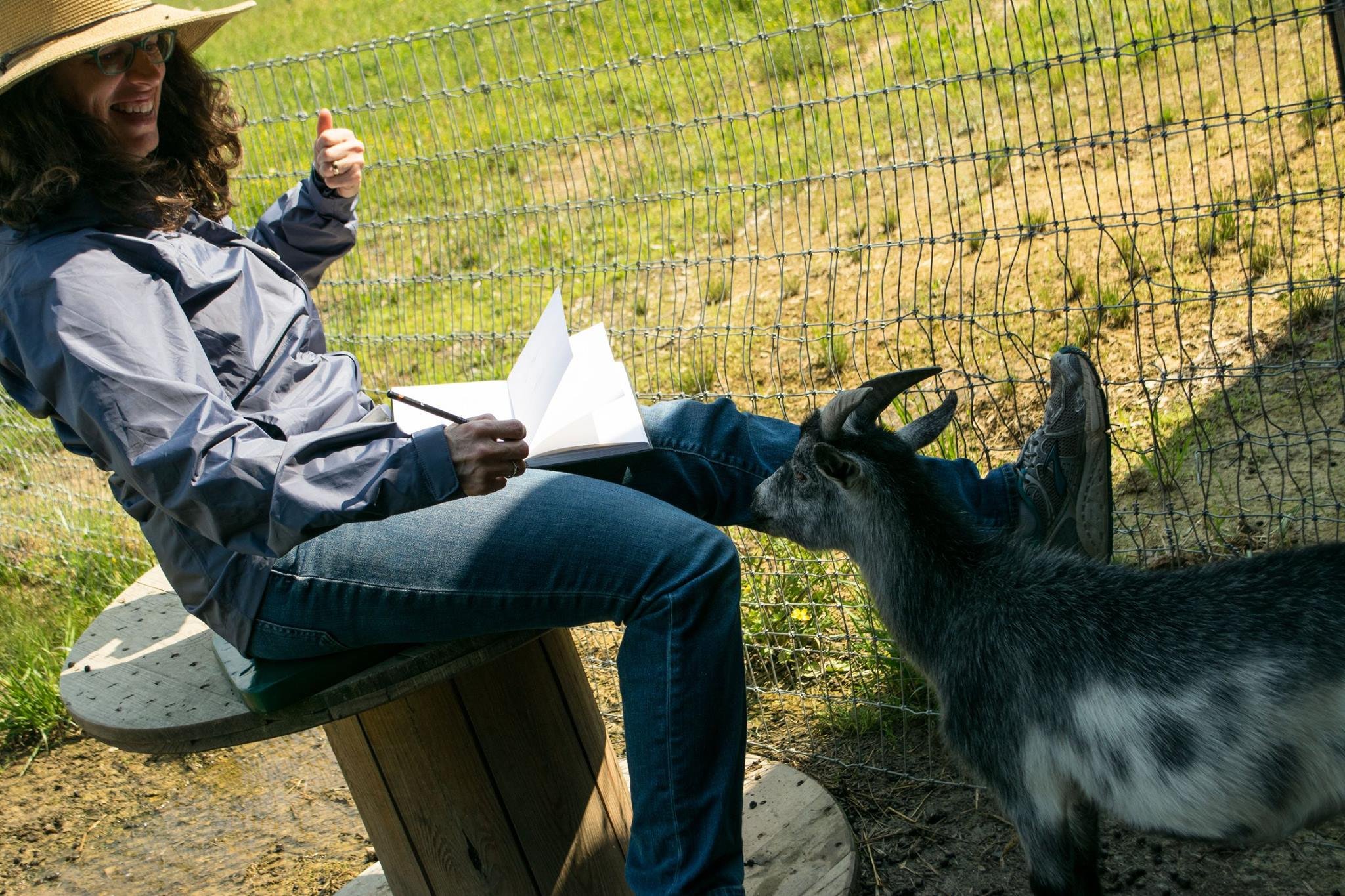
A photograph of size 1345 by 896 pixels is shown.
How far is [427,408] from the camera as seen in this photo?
8.79ft

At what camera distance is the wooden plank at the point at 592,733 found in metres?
2.82

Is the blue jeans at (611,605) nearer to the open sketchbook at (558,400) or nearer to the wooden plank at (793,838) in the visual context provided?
the open sketchbook at (558,400)

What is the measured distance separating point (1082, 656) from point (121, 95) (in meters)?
2.41

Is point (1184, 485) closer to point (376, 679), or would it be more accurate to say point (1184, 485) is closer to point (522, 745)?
point (522, 745)

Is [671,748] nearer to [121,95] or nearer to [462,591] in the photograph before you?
[462,591]

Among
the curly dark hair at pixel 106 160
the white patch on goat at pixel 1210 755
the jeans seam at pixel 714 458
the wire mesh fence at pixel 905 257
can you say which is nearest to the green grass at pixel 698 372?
the wire mesh fence at pixel 905 257

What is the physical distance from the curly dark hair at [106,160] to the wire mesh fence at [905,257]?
3.97 feet

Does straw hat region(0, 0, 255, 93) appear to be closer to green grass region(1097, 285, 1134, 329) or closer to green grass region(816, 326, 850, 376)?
green grass region(816, 326, 850, 376)

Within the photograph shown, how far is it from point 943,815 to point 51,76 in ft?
9.57

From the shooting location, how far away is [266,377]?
252 cm

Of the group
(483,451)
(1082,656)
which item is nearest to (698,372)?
(1082,656)

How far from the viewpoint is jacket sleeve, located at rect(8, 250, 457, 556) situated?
2.07 metres

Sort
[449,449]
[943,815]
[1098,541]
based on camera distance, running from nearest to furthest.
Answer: [449,449]
[1098,541]
[943,815]

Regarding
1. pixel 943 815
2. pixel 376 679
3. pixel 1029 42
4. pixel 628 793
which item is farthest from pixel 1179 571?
pixel 1029 42
